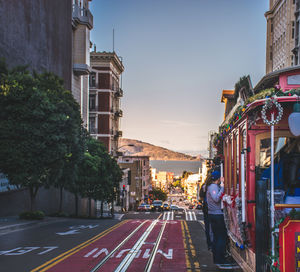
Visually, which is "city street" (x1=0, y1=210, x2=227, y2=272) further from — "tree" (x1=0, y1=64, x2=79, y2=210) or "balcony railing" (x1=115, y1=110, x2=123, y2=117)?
"balcony railing" (x1=115, y1=110, x2=123, y2=117)

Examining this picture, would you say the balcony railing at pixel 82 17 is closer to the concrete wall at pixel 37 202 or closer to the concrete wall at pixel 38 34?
the concrete wall at pixel 38 34

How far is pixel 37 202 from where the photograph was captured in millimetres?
38500

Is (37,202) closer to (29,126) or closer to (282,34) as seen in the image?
(29,126)

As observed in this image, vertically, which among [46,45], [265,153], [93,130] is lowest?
[265,153]

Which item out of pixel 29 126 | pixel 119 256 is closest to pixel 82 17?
pixel 29 126

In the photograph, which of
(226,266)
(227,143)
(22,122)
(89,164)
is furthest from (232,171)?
(89,164)

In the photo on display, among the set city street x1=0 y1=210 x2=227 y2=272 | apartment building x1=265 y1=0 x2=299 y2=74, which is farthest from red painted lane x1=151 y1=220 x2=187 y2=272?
apartment building x1=265 y1=0 x2=299 y2=74

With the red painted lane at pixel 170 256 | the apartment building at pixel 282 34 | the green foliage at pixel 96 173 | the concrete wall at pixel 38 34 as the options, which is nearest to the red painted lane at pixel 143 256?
the red painted lane at pixel 170 256

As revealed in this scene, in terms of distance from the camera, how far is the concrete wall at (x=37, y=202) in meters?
31.6

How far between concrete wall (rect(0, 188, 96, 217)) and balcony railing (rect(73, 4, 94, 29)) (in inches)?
739

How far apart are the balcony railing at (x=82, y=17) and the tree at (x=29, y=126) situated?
30.7 meters

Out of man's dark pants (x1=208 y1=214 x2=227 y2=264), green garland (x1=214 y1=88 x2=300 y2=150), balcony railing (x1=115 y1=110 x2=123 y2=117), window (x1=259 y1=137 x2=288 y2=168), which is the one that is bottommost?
man's dark pants (x1=208 y1=214 x2=227 y2=264)

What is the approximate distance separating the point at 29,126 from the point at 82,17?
3445 centimetres

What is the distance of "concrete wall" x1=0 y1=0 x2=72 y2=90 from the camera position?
29.8m
